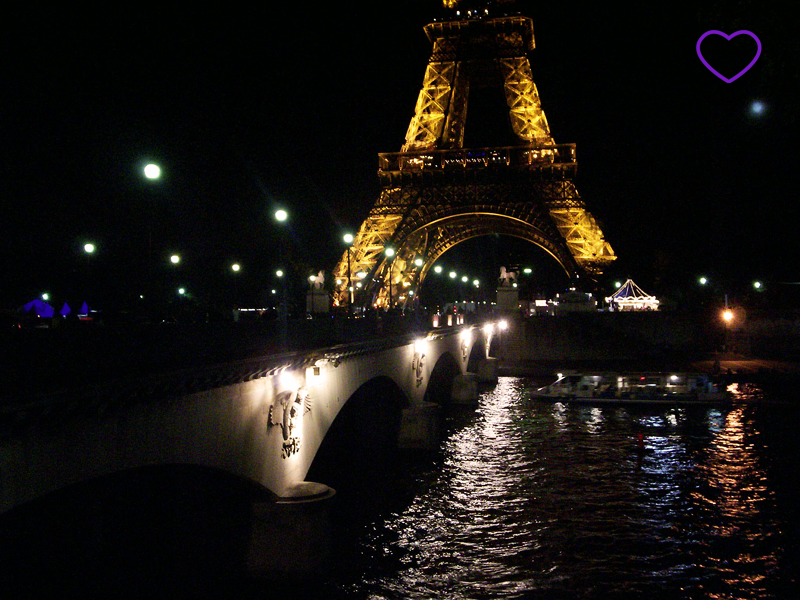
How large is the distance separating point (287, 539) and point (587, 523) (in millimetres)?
9755

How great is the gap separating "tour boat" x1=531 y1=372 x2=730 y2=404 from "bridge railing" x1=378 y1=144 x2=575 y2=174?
22498mm

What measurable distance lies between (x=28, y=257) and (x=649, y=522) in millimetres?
45275

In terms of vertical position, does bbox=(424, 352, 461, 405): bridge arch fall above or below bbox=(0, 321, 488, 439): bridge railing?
below

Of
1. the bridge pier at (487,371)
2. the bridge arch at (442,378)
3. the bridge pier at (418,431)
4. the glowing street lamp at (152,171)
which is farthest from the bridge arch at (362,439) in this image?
Answer: the bridge pier at (487,371)

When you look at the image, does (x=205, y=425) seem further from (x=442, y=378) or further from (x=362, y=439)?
(x=442, y=378)

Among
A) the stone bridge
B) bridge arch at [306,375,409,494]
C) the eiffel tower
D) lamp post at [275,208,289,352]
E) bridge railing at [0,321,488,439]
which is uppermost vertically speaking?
the eiffel tower

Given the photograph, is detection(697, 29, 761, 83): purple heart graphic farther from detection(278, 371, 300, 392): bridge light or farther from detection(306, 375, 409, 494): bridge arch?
detection(306, 375, 409, 494): bridge arch

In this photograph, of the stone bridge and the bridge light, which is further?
the bridge light

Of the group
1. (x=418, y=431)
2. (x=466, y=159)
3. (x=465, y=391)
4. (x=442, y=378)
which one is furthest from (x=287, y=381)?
(x=466, y=159)

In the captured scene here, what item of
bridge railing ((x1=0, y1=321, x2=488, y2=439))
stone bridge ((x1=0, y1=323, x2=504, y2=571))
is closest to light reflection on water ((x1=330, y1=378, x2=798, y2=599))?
stone bridge ((x1=0, y1=323, x2=504, y2=571))

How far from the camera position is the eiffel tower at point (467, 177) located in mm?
63312

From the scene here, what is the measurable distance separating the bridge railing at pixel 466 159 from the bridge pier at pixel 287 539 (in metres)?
53.8

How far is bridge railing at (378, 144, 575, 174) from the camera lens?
65.4 m

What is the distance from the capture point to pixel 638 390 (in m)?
47.8
